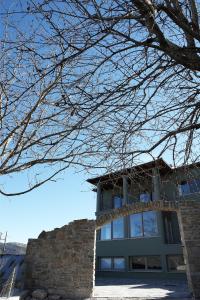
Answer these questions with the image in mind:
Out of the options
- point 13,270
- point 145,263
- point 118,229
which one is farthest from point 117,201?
point 13,270

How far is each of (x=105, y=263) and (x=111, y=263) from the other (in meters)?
0.55

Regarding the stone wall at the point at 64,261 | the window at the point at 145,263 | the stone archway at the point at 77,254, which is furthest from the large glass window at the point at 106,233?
the stone wall at the point at 64,261

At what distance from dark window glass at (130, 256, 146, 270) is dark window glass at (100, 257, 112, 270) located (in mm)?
1787

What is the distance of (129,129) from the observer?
346cm

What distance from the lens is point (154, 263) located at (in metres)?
15.9

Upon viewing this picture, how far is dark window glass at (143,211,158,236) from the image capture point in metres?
16.6

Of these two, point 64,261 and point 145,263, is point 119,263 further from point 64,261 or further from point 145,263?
point 64,261

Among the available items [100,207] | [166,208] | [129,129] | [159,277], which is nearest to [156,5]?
[129,129]

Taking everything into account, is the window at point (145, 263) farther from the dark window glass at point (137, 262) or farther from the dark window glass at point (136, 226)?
the dark window glass at point (136, 226)

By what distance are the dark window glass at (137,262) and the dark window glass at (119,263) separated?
2.21ft

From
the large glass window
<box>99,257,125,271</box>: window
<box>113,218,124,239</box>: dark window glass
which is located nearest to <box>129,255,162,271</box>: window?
<box>99,257,125,271</box>: window

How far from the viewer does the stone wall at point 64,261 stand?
8.72 meters

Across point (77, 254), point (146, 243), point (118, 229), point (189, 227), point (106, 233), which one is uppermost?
point (118, 229)

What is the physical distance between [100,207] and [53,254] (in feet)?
35.1
